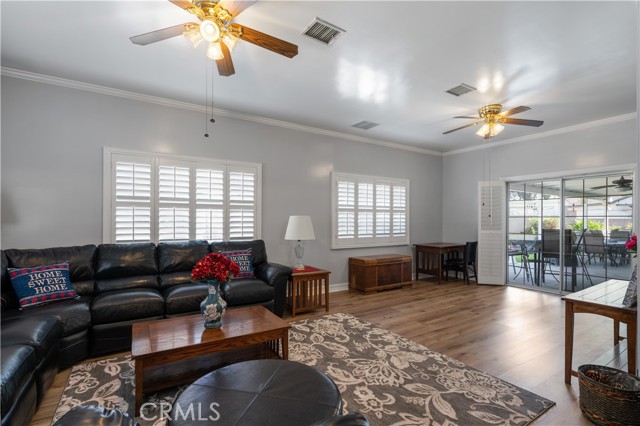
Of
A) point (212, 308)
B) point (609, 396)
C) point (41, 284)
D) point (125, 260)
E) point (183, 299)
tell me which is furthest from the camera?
point (125, 260)

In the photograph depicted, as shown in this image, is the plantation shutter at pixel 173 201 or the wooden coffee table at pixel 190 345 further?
the plantation shutter at pixel 173 201

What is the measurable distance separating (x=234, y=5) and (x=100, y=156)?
9.30ft

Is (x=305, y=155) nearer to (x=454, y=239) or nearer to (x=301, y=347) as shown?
(x=301, y=347)

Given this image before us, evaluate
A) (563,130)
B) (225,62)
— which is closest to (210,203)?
(225,62)

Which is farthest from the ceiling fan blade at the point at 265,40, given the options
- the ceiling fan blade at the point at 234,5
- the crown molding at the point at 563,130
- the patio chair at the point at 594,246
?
the patio chair at the point at 594,246

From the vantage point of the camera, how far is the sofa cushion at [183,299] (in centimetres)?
309

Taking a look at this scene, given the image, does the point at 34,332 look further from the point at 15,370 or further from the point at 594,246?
→ the point at 594,246

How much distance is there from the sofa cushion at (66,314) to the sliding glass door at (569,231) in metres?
6.78

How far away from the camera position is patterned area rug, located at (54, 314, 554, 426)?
6.69 ft

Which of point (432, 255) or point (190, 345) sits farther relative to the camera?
point (432, 255)

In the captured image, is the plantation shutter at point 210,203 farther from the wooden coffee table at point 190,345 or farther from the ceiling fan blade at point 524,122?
the ceiling fan blade at point 524,122

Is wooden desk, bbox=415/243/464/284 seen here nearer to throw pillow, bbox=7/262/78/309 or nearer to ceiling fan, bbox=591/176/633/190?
ceiling fan, bbox=591/176/633/190

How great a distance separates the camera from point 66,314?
102 inches

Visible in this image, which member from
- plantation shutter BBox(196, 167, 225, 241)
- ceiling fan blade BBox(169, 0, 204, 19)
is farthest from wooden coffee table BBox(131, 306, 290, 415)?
ceiling fan blade BBox(169, 0, 204, 19)
